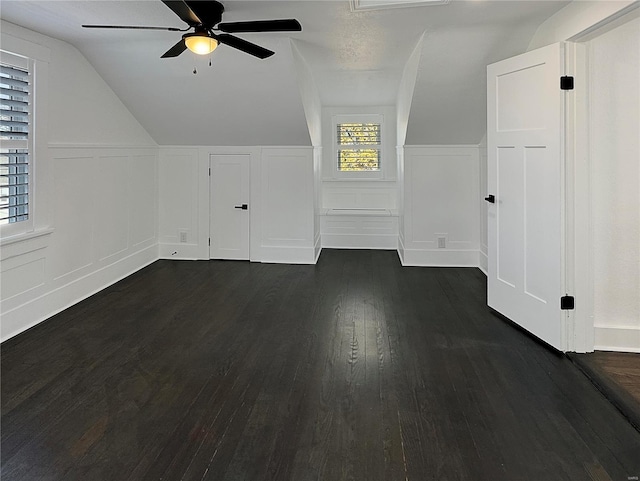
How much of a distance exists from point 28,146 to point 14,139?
0.15 meters

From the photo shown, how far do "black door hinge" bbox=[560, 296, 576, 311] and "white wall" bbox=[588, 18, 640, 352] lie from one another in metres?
0.17

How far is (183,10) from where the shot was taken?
2.64 metres

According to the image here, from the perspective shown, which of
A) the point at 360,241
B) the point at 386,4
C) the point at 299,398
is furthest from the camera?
the point at 360,241

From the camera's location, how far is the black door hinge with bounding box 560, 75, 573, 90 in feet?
10.1

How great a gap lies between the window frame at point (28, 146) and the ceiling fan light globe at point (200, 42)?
5.04 ft

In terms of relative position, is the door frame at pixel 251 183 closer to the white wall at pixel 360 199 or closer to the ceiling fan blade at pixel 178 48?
the white wall at pixel 360 199

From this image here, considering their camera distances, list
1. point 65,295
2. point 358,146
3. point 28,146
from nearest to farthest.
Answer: point 28,146 → point 65,295 → point 358,146

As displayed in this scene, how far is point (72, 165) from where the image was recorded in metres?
4.30

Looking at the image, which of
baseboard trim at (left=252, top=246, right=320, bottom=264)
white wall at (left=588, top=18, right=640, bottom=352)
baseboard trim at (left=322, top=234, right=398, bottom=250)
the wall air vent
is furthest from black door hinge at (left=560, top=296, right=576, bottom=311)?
baseboard trim at (left=322, top=234, right=398, bottom=250)

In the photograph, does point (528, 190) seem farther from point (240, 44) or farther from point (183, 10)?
point (183, 10)

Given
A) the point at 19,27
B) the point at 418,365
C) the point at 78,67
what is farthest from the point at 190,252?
the point at 418,365

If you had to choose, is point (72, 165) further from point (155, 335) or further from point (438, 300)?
point (438, 300)

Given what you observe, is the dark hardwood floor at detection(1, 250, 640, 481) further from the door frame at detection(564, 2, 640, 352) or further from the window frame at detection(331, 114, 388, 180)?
the window frame at detection(331, 114, 388, 180)

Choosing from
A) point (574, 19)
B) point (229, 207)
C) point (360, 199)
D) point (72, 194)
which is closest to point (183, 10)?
point (72, 194)
